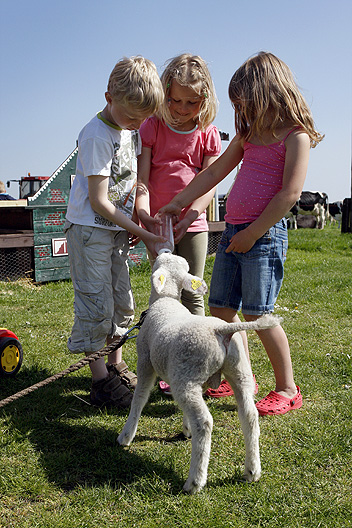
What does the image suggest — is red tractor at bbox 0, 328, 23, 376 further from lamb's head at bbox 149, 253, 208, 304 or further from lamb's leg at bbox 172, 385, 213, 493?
lamb's leg at bbox 172, 385, 213, 493

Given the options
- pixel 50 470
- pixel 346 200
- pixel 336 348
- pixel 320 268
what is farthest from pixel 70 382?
pixel 346 200

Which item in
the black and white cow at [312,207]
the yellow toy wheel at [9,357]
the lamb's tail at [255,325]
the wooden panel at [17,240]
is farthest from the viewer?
the black and white cow at [312,207]

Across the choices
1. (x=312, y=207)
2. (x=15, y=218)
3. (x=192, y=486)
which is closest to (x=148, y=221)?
(x=192, y=486)

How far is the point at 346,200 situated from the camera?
17.1 m

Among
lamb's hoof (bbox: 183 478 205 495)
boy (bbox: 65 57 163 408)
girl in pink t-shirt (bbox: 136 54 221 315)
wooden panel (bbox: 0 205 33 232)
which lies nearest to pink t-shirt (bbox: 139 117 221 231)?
girl in pink t-shirt (bbox: 136 54 221 315)

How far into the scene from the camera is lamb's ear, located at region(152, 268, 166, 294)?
2.65m

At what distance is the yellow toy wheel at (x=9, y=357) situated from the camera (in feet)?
12.1

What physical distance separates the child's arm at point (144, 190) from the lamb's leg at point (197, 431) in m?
1.38

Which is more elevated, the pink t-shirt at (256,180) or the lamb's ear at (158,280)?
the pink t-shirt at (256,180)

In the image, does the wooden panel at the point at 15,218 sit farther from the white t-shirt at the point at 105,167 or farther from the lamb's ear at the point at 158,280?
the lamb's ear at the point at 158,280

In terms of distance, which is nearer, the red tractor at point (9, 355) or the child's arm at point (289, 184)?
the child's arm at point (289, 184)

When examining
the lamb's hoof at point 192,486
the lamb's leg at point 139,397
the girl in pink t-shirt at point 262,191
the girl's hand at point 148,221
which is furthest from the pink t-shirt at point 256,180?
the lamb's hoof at point 192,486

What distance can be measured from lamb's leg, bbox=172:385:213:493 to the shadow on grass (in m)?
0.15

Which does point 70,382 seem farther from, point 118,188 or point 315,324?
point 315,324
